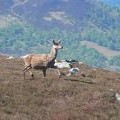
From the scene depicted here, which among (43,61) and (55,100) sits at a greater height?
(43,61)

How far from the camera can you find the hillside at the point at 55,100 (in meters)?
21.4

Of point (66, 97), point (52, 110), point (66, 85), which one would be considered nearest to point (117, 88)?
point (66, 85)

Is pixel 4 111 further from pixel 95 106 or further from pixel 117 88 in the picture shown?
pixel 117 88

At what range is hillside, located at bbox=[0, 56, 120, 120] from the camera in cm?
2139

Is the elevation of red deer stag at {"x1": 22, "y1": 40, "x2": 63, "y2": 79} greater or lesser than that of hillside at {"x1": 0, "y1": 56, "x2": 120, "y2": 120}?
greater

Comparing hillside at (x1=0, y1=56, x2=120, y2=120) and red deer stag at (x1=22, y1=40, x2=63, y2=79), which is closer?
Answer: hillside at (x1=0, y1=56, x2=120, y2=120)

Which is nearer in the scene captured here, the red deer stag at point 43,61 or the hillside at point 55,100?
the hillside at point 55,100

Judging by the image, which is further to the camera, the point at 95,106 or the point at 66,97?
the point at 66,97

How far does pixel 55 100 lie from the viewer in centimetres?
2481

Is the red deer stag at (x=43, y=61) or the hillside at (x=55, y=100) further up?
the red deer stag at (x=43, y=61)

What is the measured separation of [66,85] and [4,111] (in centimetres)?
826

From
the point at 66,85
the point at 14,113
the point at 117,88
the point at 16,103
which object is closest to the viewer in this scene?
the point at 14,113

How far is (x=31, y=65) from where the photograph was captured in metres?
32.8

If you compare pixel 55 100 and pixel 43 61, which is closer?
pixel 55 100
